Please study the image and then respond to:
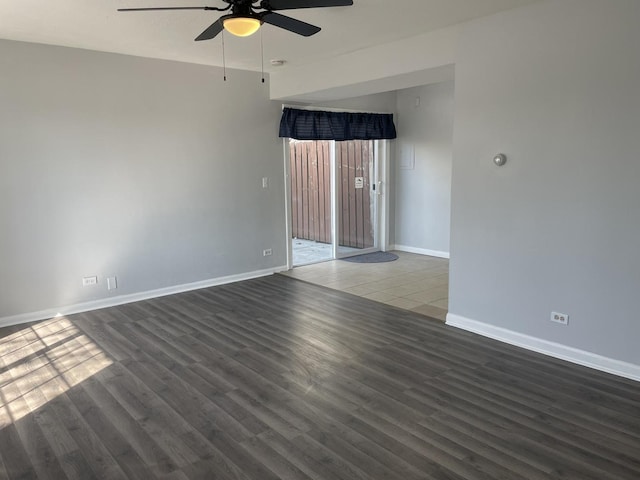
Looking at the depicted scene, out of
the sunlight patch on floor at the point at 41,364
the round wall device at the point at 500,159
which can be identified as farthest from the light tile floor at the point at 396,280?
the sunlight patch on floor at the point at 41,364

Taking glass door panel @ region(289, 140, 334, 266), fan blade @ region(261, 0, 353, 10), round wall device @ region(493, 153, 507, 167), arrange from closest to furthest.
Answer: fan blade @ region(261, 0, 353, 10)
round wall device @ region(493, 153, 507, 167)
glass door panel @ region(289, 140, 334, 266)

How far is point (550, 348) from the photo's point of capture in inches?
140

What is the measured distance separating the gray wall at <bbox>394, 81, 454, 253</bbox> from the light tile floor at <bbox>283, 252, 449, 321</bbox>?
44cm

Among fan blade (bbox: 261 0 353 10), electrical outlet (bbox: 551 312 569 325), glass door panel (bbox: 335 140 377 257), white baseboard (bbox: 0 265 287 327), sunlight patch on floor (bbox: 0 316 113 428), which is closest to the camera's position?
fan blade (bbox: 261 0 353 10)

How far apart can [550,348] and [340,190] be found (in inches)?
164

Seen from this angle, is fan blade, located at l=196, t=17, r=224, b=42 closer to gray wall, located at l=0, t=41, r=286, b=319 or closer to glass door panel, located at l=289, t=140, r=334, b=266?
gray wall, located at l=0, t=41, r=286, b=319

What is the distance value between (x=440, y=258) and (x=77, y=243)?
15.9 ft

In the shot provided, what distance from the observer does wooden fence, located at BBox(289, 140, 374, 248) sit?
7.14 m

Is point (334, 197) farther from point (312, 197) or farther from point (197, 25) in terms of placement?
point (197, 25)

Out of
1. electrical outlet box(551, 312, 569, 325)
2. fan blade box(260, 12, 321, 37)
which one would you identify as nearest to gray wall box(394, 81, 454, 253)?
electrical outlet box(551, 312, 569, 325)

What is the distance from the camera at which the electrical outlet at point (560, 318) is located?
3.44 metres

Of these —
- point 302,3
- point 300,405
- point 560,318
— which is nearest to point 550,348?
point 560,318

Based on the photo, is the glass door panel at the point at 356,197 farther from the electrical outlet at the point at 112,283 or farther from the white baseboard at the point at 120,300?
the electrical outlet at the point at 112,283

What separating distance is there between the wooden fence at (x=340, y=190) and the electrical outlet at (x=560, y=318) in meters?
4.07
